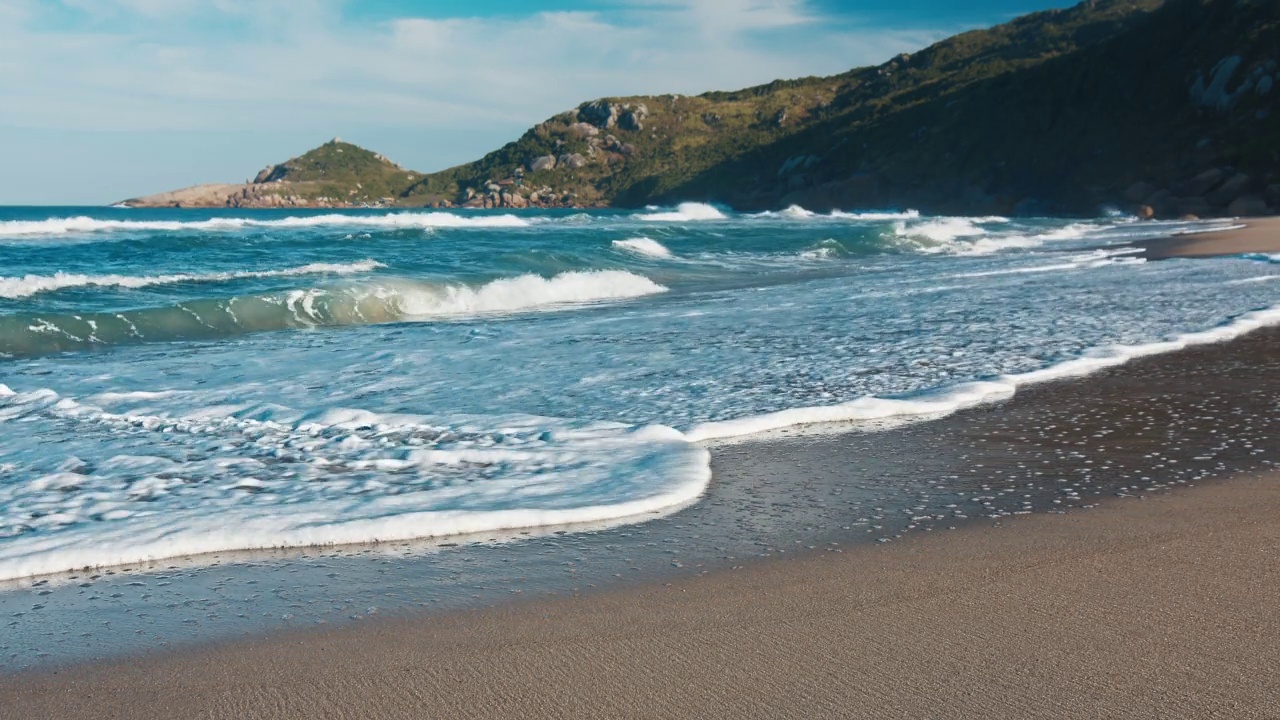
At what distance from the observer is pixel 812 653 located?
271 centimetres

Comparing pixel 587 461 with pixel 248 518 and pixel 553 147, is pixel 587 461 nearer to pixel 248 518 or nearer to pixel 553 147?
pixel 248 518

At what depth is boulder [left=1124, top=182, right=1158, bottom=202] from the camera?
53.2 metres

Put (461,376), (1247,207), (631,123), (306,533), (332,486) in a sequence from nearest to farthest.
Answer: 1. (306,533)
2. (332,486)
3. (461,376)
4. (1247,207)
5. (631,123)

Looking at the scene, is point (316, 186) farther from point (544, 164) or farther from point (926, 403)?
point (926, 403)

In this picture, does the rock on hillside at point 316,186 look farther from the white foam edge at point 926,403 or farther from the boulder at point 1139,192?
the white foam edge at point 926,403

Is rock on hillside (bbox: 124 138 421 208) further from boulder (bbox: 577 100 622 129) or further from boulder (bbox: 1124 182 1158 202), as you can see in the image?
boulder (bbox: 1124 182 1158 202)

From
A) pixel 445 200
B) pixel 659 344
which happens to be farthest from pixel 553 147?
pixel 659 344

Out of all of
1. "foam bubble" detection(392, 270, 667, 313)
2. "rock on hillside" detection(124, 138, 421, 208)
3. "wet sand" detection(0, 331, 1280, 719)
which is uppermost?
"rock on hillside" detection(124, 138, 421, 208)

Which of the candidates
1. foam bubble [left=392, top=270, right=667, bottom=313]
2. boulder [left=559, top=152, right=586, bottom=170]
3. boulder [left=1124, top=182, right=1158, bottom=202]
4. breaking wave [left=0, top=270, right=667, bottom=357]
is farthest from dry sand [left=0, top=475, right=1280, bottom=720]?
boulder [left=559, top=152, right=586, bottom=170]

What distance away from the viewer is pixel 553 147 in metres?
140

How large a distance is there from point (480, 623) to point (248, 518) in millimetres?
1623

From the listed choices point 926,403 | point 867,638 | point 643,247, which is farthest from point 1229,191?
point 867,638

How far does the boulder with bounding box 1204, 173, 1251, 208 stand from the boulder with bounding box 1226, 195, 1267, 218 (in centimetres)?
40

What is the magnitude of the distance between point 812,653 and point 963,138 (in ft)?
275
